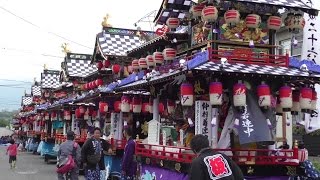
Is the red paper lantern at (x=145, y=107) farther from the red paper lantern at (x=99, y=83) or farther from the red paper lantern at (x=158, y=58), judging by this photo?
the red paper lantern at (x=99, y=83)

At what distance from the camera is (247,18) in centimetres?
1152

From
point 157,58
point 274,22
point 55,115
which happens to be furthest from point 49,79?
point 274,22

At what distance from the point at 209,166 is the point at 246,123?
4750 mm

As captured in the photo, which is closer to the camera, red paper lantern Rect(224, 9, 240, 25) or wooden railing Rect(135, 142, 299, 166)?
wooden railing Rect(135, 142, 299, 166)

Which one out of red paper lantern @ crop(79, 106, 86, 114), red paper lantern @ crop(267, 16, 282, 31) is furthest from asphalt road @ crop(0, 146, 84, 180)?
red paper lantern @ crop(267, 16, 282, 31)

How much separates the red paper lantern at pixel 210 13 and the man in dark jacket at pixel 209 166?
5.25 metres

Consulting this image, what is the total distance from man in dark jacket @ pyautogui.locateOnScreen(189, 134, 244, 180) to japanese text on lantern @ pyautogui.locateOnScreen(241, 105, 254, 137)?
14.3 ft

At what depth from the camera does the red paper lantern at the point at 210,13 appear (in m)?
11.0

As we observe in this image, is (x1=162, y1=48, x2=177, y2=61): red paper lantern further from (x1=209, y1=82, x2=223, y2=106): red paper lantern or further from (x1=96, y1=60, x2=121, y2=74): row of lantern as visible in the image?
(x1=96, y1=60, x2=121, y2=74): row of lantern

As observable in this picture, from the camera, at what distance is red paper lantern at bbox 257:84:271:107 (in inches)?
420

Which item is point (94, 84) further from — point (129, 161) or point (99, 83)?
point (129, 161)

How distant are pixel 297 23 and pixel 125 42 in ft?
42.8

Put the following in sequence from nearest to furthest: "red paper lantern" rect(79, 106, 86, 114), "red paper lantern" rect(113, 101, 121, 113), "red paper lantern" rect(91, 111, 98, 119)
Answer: "red paper lantern" rect(113, 101, 121, 113)
"red paper lantern" rect(91, 111, 98, 119)
"red paper lantern" rect(79, 106, 86, 114)

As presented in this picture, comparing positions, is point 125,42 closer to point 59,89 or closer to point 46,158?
point 46,158
